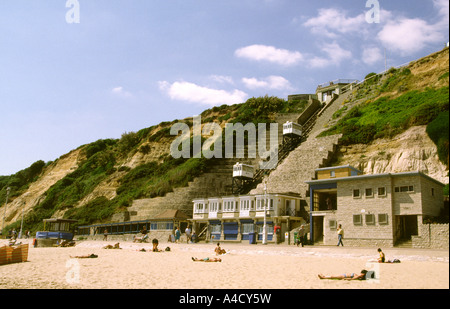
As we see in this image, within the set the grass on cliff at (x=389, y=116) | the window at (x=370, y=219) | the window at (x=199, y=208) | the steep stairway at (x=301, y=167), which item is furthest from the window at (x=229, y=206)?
the grass on cliff at (x=389, y=116)

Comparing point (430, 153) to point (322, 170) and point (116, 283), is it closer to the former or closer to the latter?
point (322, 170)

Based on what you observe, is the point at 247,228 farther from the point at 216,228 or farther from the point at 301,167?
the point at 301,167

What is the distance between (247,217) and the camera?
36.8 m

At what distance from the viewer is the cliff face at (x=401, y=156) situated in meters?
33.9

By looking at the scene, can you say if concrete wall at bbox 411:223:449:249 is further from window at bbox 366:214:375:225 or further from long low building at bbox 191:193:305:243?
long low building at bbox 191:193:305:243

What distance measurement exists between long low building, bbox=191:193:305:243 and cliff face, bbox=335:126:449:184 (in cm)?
834

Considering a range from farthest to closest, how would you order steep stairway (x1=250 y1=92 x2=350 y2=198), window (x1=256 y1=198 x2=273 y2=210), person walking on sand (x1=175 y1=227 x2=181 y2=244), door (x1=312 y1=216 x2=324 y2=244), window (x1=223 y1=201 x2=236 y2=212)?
steep stairway (x1=250 y1=92 x2=350 y2=198)
window (x1=223 y1=201 x2=236 y2=212)
person walking on sand (x1=175 y1=227 x2=181 y2=244)
window (x1=256 y1=198 x2=273 y2=210)
door (x1=312 y1=216 x2=324 y2=244)

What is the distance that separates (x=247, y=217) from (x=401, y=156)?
49.5 ft

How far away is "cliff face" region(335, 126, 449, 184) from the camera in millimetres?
33938

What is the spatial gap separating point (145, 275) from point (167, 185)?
3800 centimetres

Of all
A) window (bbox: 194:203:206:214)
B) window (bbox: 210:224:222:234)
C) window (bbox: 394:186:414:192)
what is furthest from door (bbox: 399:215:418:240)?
window (bbox: 194:203:206:214)

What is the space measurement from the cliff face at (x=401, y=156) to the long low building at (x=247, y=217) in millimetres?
8339
